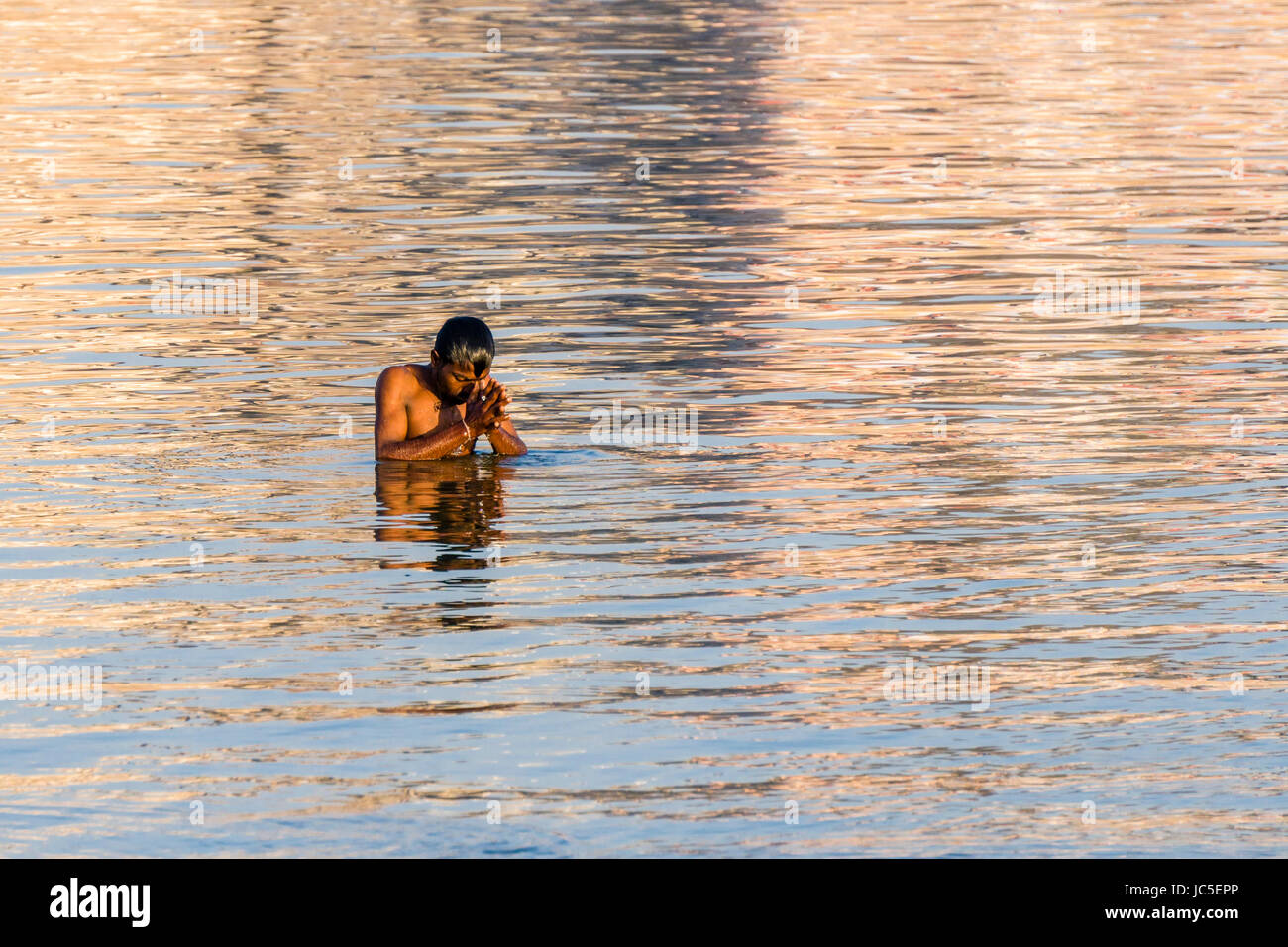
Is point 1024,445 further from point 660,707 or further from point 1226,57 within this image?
point 1226,57

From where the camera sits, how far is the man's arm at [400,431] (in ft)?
46.3

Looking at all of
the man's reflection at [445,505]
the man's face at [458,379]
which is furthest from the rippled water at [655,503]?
the man's face at [458,379]

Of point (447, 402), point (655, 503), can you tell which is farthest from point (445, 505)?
point (655, 503)

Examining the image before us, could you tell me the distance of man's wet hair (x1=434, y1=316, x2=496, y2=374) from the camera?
13.5m

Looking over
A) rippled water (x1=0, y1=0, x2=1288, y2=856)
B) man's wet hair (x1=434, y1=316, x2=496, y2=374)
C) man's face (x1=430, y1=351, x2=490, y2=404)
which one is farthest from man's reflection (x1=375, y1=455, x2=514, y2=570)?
man's wet hair (x1=434, y1=316, x2=496, y2=374)

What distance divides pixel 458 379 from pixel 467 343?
0.35 m

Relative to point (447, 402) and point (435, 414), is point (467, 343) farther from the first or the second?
point (435, 414)

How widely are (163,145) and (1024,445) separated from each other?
19.7 m

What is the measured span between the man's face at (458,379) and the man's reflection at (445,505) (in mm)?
547

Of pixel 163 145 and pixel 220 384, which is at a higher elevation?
pixel 163 145

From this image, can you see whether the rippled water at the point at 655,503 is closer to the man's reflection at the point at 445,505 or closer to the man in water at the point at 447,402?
the man's reflection at the point at 445,505

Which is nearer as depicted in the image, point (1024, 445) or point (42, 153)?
point (1024, 445)
